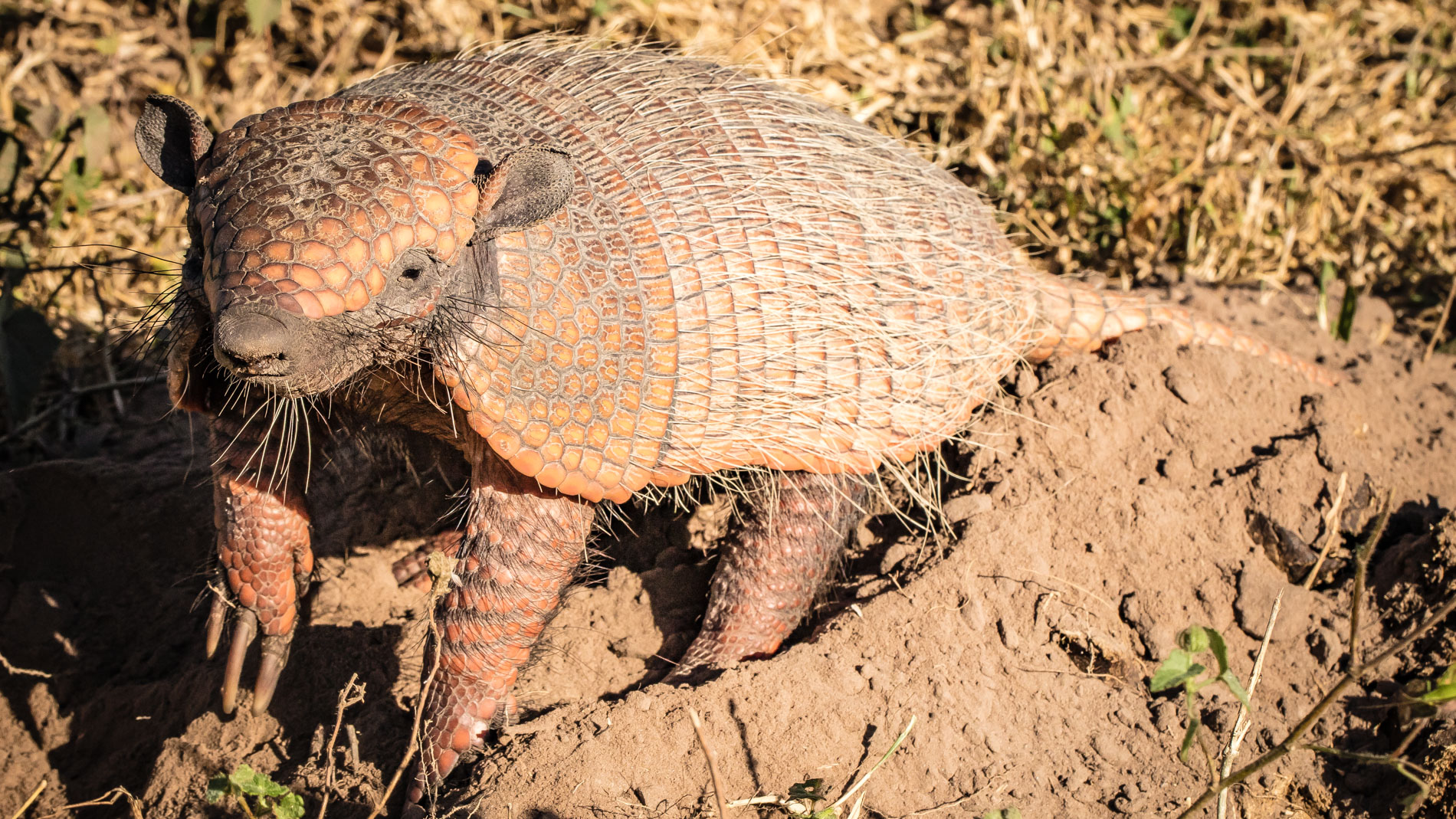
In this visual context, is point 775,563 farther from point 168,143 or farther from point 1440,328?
point 1440,328

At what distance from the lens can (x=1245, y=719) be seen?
3.05 metres

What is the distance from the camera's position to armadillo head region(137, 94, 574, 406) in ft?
7.38

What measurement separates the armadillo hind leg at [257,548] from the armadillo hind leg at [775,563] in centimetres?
124

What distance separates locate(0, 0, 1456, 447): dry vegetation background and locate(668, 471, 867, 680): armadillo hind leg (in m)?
2.22

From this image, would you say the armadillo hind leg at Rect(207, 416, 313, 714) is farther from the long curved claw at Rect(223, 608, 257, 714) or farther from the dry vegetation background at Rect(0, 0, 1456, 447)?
the dry vegetation background at Rect(0, 0, 1456, 447)

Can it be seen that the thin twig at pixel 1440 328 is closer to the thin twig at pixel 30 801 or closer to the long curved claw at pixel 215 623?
the long curved claw at pixel 215 623

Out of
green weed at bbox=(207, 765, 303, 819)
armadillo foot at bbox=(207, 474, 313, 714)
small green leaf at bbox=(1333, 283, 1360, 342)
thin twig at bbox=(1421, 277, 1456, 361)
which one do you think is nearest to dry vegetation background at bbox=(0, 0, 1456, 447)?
thin twig at bbox=(1421, 277, 1456, 361)

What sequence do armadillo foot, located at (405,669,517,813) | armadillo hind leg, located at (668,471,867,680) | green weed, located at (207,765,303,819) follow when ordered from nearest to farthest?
green weed, located at (207,765,303,819) → armadillo foot, located at (405,669,517,813) → armadillo hind leg, located at (668,471,867,680)

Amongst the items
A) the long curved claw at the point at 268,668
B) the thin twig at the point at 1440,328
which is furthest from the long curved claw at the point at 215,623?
the thin twig at the point at 1440,328

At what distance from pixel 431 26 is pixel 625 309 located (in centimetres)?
387

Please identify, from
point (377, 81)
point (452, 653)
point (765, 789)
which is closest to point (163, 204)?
point (377, 81)

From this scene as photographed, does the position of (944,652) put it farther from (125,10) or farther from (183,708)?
(125,10)

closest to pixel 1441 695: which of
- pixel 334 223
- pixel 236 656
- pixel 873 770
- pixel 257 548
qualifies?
pixel 873 770

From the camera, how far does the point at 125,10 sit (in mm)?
5918
